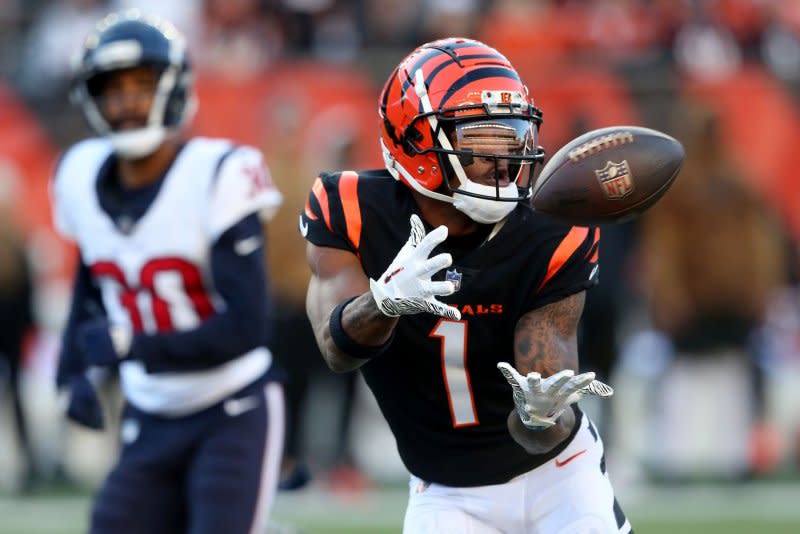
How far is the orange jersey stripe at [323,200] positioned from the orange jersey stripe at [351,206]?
0.04 metres

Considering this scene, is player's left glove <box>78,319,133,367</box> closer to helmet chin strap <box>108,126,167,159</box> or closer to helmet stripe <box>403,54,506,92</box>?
helmet chin strap <box>108,126,167,159</box>

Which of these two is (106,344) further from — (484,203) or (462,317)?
(484,203)

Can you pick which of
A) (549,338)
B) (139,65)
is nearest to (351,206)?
(549,338)

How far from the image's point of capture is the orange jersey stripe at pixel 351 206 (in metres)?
3.58

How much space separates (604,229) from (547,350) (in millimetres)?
4343

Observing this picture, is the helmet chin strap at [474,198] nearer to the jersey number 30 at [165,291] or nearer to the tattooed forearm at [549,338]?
the tattooed forearm at [549,338]

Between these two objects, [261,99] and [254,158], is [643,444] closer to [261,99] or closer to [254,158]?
[261,99]

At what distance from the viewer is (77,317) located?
4586 millimetres

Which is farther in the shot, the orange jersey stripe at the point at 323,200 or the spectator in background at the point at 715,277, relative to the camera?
the spectator in background at the point at 715,277

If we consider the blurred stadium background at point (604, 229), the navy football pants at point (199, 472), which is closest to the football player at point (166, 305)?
the navy football pants at point (199, 472)

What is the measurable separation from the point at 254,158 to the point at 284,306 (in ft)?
11.4

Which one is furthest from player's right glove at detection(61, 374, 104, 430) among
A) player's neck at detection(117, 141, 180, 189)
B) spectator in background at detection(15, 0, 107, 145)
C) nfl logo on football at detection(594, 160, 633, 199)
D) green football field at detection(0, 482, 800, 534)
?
spectator in background at detection(15, 0, 107, 145)

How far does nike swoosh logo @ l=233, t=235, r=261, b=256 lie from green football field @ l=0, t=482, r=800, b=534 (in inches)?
104

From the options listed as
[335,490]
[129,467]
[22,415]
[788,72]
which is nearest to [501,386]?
[129,467]
